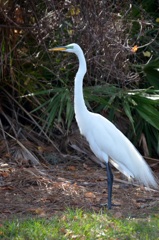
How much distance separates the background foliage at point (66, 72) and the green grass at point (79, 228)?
2.23 metres

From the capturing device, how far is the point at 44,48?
26.2 ft

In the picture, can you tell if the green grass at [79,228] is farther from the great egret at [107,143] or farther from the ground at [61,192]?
the great egret at [107,143]

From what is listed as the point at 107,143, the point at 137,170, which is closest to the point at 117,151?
the point at 107,143

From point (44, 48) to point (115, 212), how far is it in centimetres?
282

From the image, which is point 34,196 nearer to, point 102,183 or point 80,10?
point 102,183

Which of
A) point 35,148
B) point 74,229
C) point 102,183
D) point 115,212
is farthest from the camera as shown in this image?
point 35,148

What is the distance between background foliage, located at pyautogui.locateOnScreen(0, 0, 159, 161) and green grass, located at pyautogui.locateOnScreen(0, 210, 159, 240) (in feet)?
7.31

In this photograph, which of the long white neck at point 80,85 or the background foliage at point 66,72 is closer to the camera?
the long white neck at point 80,85

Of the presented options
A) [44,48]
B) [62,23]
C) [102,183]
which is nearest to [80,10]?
[62,23]

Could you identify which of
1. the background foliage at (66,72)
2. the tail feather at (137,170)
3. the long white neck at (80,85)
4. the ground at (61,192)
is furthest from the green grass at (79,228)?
the background foliage at (66,72)

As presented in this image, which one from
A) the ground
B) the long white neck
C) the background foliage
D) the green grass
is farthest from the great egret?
the green grass

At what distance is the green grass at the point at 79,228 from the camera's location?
486 cm

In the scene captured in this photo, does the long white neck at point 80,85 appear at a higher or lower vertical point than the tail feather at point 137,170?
higher

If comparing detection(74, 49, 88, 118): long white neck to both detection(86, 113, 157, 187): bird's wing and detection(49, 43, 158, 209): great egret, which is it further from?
detection(86, 113, 157, 187): bird's wing
